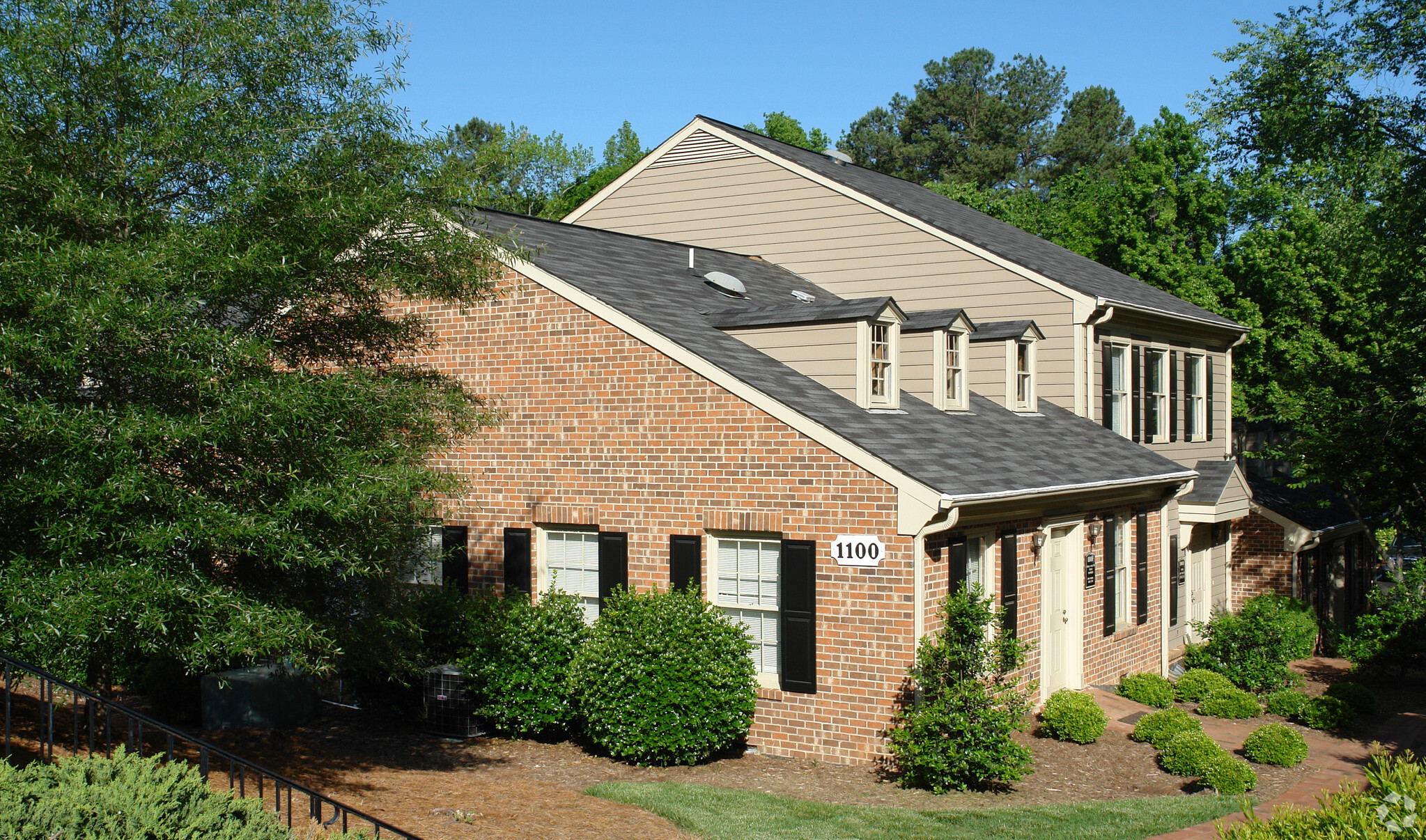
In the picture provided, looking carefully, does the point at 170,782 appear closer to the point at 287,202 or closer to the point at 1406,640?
the point at 287,202

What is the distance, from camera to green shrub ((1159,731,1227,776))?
1255 cm

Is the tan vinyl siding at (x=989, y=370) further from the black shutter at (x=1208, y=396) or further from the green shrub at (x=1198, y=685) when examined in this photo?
the black shutter at (x=1208, y=396)

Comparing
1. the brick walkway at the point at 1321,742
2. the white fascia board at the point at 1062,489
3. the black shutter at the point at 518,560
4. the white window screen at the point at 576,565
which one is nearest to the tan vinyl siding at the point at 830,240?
the white fascia board at the point at 1062,489

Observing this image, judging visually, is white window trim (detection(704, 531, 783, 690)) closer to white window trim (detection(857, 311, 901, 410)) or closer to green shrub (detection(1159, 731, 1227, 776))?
white window trim (detection(857, 311, 901, 410))

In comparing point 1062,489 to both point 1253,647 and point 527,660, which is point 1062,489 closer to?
point 1253,647

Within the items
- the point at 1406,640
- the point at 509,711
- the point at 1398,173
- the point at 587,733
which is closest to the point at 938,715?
the point at 587,733

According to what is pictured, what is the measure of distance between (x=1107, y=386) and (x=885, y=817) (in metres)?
11.0

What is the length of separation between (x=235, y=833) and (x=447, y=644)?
7.61 meters

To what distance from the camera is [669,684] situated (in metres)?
12.4

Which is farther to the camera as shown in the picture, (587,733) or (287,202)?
(587,733)

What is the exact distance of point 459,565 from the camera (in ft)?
50.2

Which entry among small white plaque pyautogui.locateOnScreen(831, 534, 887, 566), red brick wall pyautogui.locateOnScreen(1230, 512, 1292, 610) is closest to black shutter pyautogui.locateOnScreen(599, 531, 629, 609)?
small white plaque pyautogui.locateOnScreen(831, 534, 887, 566)

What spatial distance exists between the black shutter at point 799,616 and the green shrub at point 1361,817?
20.0 ft

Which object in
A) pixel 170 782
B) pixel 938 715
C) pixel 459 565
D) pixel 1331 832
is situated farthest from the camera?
pixel 459 565
